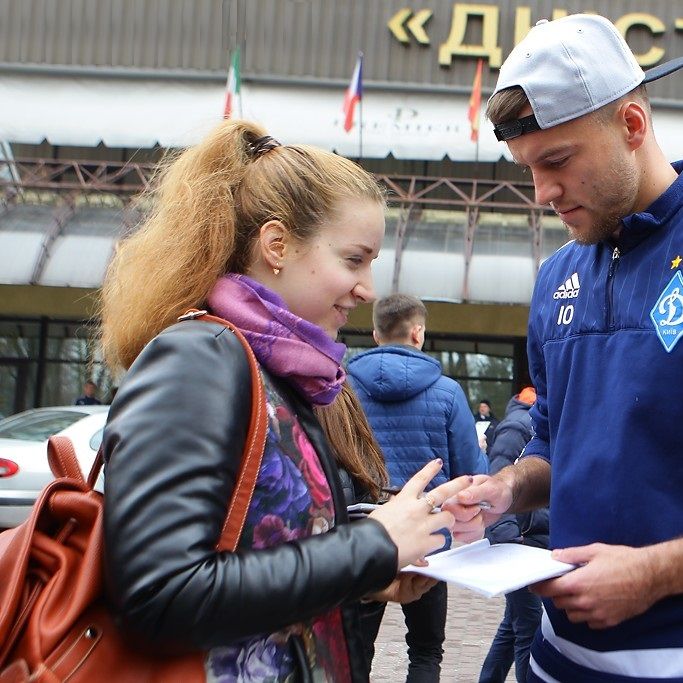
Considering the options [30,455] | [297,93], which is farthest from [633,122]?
[297,93]

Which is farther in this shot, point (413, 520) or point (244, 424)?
point (413, 520)

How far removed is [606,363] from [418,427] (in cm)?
313

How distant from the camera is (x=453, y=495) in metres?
2.07

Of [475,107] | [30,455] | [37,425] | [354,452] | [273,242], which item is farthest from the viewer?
[475,107]

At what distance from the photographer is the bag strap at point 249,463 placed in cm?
168

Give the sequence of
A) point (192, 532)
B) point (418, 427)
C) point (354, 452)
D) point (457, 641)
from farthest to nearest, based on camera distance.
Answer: point (457, 641) < point (418, 427) < point (354, 452) < point (192, 532)

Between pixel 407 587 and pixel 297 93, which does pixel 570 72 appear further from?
pixel 297 93

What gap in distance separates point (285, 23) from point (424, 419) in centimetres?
1488

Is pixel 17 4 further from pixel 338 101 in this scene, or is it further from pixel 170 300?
pixel 170 300

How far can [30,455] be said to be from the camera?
916cm

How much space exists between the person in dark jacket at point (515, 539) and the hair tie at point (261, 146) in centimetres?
333

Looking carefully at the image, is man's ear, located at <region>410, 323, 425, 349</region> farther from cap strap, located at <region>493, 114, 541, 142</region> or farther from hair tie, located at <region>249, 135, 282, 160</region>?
hair tie, located at <region>249, 135, 282, 160</region>

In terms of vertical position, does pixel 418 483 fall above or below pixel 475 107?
below

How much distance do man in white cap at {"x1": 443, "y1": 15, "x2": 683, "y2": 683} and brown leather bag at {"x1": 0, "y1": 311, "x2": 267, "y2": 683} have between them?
23.1 inches
